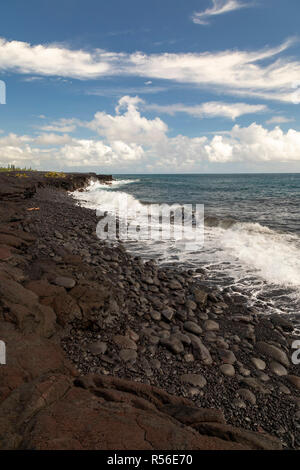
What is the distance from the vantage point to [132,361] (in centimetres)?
444

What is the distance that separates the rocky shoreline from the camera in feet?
7.92

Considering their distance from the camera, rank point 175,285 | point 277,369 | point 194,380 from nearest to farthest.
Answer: point 194,380 → point 277,369 → point 175,285

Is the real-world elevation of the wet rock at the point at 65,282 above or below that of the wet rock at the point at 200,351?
above

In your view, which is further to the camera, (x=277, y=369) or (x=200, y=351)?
(x=200, y=351)

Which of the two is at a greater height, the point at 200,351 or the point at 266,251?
the point at 266,251

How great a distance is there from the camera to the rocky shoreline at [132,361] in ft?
7.92

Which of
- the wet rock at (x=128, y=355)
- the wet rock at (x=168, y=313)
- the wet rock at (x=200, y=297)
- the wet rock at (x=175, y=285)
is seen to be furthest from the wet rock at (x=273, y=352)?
the wet rock at (x=175, y=285)

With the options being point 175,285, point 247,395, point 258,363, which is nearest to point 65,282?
point 175,285

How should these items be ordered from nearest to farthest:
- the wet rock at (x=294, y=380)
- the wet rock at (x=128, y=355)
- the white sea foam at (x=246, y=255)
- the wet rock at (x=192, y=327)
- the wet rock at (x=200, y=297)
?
the wet rock at (x=294, y=380), the wet rock at (x=128, y=355), the wet rock at (x=192, y=327), the wet rock at (x=200, y=297), the white sea foam at (x=246, y=255)

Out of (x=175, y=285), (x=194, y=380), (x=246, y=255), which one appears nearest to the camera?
(x=194, y=380)

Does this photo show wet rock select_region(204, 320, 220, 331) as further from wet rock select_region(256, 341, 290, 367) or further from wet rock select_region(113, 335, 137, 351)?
wet rock select_region(113, 335, 137, 351)

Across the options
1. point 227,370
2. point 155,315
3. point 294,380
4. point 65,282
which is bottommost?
point 294,380

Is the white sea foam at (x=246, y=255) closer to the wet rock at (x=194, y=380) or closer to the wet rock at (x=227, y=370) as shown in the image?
the wet rock at (x=227, y=370)

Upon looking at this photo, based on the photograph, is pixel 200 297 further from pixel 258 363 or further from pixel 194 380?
pixel 194 380
